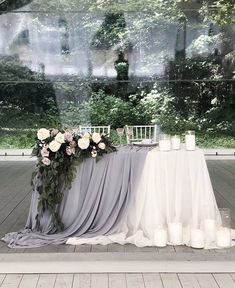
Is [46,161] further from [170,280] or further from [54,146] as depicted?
[170,280]

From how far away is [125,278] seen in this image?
9.46 feet

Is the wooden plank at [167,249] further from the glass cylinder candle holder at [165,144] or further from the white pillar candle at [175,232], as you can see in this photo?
A: the glass cylinder candle holder at [165,144]

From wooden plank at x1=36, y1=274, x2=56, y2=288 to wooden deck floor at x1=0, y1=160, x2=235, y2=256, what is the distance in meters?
0.37

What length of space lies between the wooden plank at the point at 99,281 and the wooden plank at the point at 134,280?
0.43 feet

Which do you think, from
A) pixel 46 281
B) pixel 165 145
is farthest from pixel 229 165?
pixel 46 281

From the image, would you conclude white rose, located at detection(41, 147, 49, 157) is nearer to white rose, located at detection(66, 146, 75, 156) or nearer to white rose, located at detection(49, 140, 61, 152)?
white rose, located at detection(49, 140, 61, 152)

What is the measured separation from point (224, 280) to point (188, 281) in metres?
0.22

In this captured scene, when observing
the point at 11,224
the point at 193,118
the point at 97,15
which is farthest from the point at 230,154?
the point at 11,224

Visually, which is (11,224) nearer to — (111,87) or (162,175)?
(162,175)

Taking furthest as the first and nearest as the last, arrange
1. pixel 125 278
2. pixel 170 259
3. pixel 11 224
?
pixel 11 224 < pixel 170 259 < pixel 125 278

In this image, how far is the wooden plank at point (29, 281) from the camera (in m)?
2.79

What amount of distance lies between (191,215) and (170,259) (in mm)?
511

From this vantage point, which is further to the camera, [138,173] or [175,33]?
[175,33]

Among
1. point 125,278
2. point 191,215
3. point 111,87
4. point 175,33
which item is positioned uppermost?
point 175,33
